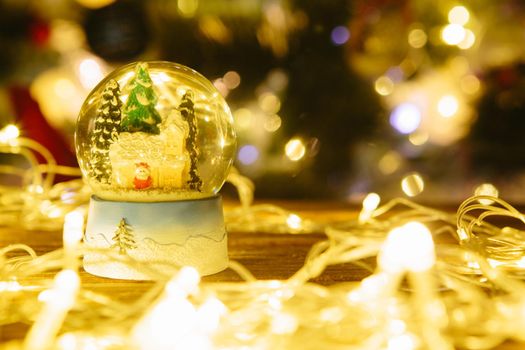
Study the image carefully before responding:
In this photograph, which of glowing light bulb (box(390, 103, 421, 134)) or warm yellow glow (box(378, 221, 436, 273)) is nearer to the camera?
warm yellow glow (box(378, 221, 436, 273))

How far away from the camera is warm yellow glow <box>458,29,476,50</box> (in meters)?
1.81

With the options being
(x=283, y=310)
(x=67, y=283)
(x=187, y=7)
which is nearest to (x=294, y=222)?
(x=283, y=310)

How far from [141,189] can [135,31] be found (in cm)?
85

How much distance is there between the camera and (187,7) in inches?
67.4

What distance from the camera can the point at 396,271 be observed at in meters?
0.53

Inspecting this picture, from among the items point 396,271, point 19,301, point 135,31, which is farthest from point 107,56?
point 396,271

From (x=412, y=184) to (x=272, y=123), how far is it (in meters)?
0.62

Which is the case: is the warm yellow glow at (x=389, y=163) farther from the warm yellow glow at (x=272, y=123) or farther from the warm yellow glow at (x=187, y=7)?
the warm yellow glow at (x=187, y=7)

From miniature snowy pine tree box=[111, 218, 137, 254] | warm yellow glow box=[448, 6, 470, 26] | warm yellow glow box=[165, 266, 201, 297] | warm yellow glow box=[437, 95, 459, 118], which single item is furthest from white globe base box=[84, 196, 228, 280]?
warm yellow glow box=[437, 95, 459, 118]

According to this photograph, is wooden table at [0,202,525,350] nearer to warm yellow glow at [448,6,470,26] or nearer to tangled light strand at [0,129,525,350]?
tangled light strand at [0,129,525,350]

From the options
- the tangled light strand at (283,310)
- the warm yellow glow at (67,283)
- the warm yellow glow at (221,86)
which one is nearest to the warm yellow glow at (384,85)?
the warm yellow glow at (221,86)

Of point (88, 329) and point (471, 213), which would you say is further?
point (471, 213)

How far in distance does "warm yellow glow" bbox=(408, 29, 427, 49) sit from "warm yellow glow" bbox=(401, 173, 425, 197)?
42 cm

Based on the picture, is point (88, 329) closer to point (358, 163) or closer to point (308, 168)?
point (308, 168)
